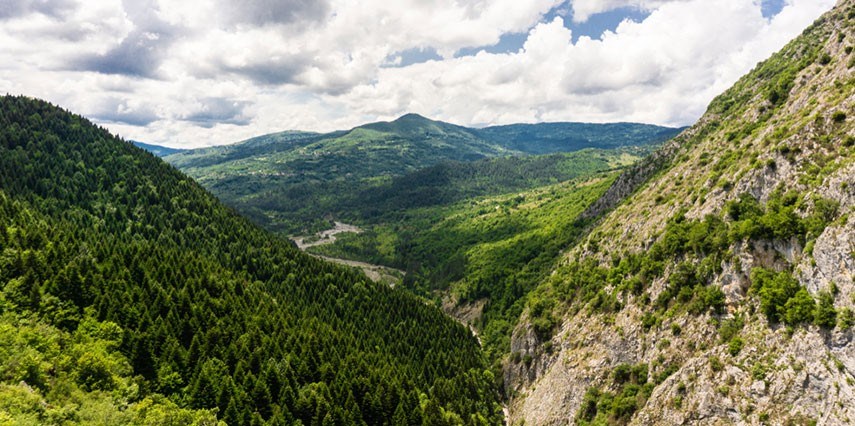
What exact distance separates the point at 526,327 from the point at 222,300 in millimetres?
92898

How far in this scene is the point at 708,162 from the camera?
376 feet

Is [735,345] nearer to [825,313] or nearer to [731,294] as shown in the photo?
[731,294]

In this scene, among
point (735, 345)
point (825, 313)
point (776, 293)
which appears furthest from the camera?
point (735, 345)

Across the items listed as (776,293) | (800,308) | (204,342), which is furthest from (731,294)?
(204,342)

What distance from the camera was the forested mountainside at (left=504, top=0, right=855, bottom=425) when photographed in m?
54.5

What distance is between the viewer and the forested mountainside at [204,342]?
65938mm

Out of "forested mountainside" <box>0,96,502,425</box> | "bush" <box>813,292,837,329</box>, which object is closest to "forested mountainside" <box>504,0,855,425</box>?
"bush" <box>813,292,837,329</box>

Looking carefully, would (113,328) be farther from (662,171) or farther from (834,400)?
(662,171)

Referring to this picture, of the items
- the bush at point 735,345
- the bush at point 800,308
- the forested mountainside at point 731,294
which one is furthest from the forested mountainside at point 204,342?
the bush at point 800,308

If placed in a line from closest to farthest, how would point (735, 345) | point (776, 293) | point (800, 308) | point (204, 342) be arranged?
point (800, 308) → point (776, 293) → point (735, 345) → point (204, 342)

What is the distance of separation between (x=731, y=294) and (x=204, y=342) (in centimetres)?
10885

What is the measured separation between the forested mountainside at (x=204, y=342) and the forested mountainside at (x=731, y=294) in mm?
33039

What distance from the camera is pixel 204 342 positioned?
91.9m

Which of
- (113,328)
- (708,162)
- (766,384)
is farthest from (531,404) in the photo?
(113,328)
